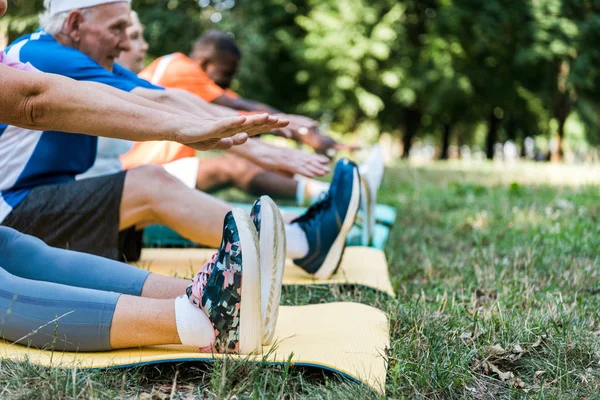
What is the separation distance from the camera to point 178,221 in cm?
246

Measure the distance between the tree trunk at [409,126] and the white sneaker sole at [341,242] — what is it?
662 inches

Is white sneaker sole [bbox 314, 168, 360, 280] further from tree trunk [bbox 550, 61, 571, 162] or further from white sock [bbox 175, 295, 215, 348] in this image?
tree trunk [bbox 550, 61, 571, 162]

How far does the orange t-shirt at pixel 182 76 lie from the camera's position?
4.05 metres

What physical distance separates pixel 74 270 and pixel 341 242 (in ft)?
3.75

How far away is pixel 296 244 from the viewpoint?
2646 mm

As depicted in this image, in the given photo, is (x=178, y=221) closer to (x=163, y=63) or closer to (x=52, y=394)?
(x=52, y=394)

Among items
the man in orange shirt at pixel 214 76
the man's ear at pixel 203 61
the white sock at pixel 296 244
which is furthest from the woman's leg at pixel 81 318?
the man's ear at pixel 203 61

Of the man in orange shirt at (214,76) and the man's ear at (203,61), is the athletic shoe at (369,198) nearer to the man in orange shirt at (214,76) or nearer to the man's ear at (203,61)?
the man in orange shirt at (214,76)

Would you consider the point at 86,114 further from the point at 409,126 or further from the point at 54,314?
the point at 409,126

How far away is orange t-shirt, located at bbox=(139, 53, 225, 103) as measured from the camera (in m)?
4.05

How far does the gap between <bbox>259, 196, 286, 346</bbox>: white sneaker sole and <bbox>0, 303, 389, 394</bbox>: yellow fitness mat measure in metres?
0.07

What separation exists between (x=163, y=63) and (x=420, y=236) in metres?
1.99

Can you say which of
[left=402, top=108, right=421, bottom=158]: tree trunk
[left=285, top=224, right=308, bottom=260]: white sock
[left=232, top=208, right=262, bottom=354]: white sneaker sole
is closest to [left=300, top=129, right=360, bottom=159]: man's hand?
[left=285, top=224, right=308, bottom=260]: white sock

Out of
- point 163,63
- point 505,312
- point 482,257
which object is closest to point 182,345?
point 505,312
